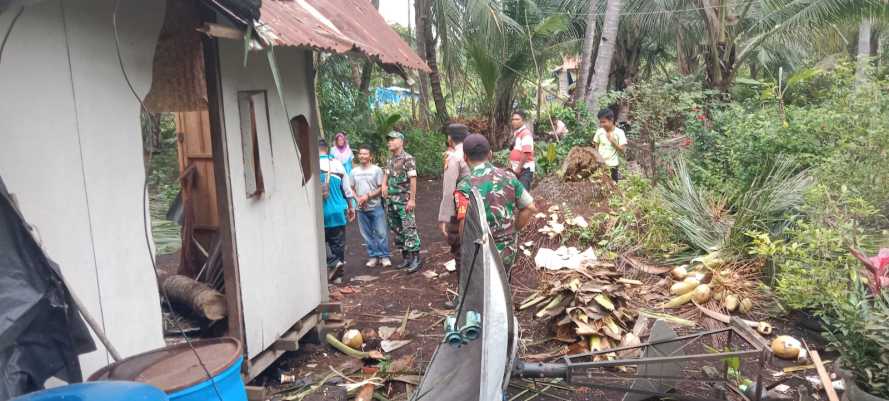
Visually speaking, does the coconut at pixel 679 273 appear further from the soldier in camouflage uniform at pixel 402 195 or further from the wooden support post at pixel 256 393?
the wooden support post at pixel 256 393

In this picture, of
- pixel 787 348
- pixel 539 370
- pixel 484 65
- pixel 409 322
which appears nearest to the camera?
pixel 539 370

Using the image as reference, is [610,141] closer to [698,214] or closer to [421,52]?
[698,214]

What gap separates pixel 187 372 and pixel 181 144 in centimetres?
344

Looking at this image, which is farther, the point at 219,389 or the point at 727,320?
the point at 727,320

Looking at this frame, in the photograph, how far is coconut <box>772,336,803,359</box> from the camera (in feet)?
15.3

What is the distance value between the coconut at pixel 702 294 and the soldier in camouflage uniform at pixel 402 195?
11.1ft

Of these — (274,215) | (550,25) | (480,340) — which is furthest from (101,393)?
(550,25)

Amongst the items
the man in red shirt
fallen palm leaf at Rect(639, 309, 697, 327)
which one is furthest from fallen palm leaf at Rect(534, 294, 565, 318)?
the man in red shirt

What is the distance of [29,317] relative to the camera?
2.34 m

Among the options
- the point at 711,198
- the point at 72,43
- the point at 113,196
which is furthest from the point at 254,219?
the point at 711,198

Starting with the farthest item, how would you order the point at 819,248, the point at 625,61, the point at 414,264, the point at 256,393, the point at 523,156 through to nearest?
the point at 625,61 → the point at 523,156 → the point at 414,264 → the point at 819,248 → the point at 256,393

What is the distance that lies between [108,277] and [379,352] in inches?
102

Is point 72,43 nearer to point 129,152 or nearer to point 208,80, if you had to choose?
point 129,152

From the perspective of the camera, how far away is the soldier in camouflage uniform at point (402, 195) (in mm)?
7594
